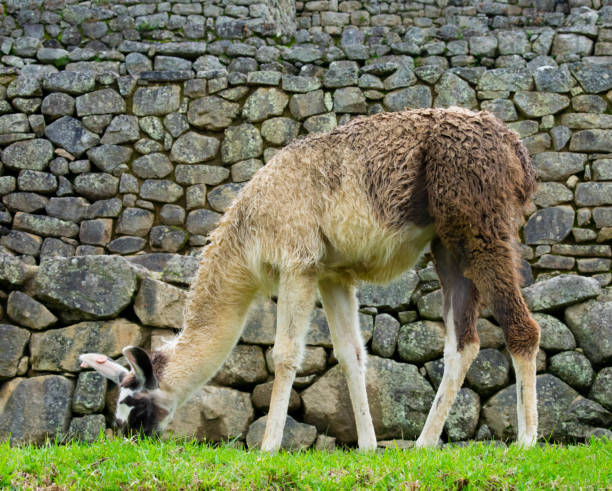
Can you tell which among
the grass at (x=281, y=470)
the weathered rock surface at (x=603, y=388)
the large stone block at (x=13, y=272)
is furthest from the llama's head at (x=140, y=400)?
the weathered rock surface at (x=603, y=388)

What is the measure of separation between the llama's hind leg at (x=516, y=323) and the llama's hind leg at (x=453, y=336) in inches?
16.7

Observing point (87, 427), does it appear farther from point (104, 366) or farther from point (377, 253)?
point (377, 253)

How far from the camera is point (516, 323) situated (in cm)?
427

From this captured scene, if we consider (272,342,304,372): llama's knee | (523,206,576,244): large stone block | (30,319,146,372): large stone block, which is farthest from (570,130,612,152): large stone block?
(30,319,146,372): large stone block

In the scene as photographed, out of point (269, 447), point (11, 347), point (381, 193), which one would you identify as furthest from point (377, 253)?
point (11, 347)

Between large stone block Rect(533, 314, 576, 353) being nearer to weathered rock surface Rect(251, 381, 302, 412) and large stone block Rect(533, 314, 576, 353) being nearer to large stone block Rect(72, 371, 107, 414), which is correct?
weathered rock surface Rect(251, 381, 302, 412)

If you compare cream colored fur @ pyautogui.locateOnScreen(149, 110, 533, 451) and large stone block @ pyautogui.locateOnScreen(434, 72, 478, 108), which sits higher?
large stone block @ pyautogui.locateOnScreen(434, 72, 478, 108)

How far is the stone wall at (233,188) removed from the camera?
5727mm

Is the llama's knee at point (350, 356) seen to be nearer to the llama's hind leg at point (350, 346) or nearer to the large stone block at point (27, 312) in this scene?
the llama's hind leg at point (350, 346)

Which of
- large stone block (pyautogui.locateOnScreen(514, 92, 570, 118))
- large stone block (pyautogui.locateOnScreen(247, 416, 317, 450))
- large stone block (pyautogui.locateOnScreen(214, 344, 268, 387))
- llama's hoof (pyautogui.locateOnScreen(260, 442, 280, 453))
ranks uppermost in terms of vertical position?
large stone block (pyautogui.locateOnScreen(514, 92, 570, 118))

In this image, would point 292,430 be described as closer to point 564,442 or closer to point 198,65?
point 564,442

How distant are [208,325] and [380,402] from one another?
182 centimetres

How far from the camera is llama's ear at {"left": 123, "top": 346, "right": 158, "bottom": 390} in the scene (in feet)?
14.5

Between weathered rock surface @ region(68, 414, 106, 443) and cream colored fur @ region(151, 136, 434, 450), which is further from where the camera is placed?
weathered rock surface @ region(68, 414, 106, 443)
